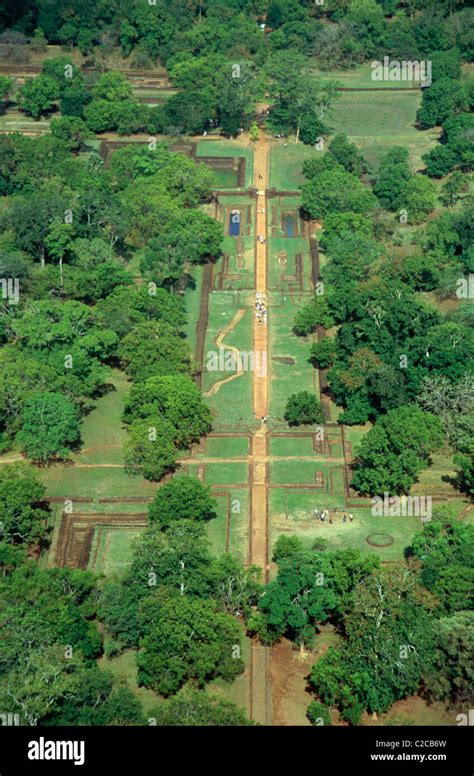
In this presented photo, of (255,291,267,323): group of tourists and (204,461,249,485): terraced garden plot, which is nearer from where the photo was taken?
(204,461,249,485): terraced garden plot

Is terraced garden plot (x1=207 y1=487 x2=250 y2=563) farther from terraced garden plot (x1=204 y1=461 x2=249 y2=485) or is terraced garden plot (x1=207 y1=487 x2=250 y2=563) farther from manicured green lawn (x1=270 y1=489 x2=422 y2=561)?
manicured green lawn (x1=270 y1=489 x2=422 y2=561)

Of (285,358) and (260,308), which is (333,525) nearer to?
(285,358)

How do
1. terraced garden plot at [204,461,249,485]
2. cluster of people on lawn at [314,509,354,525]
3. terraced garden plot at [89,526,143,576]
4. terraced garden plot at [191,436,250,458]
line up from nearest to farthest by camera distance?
terraced garden plot at [89,526,143,576], cluster of people on lawn at [314,509,354,525], terraced garden plot at [204,461,249,485], terraced garden plot at [191,436,250,458]

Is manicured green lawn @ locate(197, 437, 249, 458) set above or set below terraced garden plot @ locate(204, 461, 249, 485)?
above

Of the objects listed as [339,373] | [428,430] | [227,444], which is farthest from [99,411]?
[428,430]

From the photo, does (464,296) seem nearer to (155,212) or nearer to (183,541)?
(155,212)

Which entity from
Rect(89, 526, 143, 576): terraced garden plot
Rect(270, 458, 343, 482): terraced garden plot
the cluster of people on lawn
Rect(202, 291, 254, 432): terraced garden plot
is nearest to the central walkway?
Rect(202, 291, 254, 432): terraced garden plot
